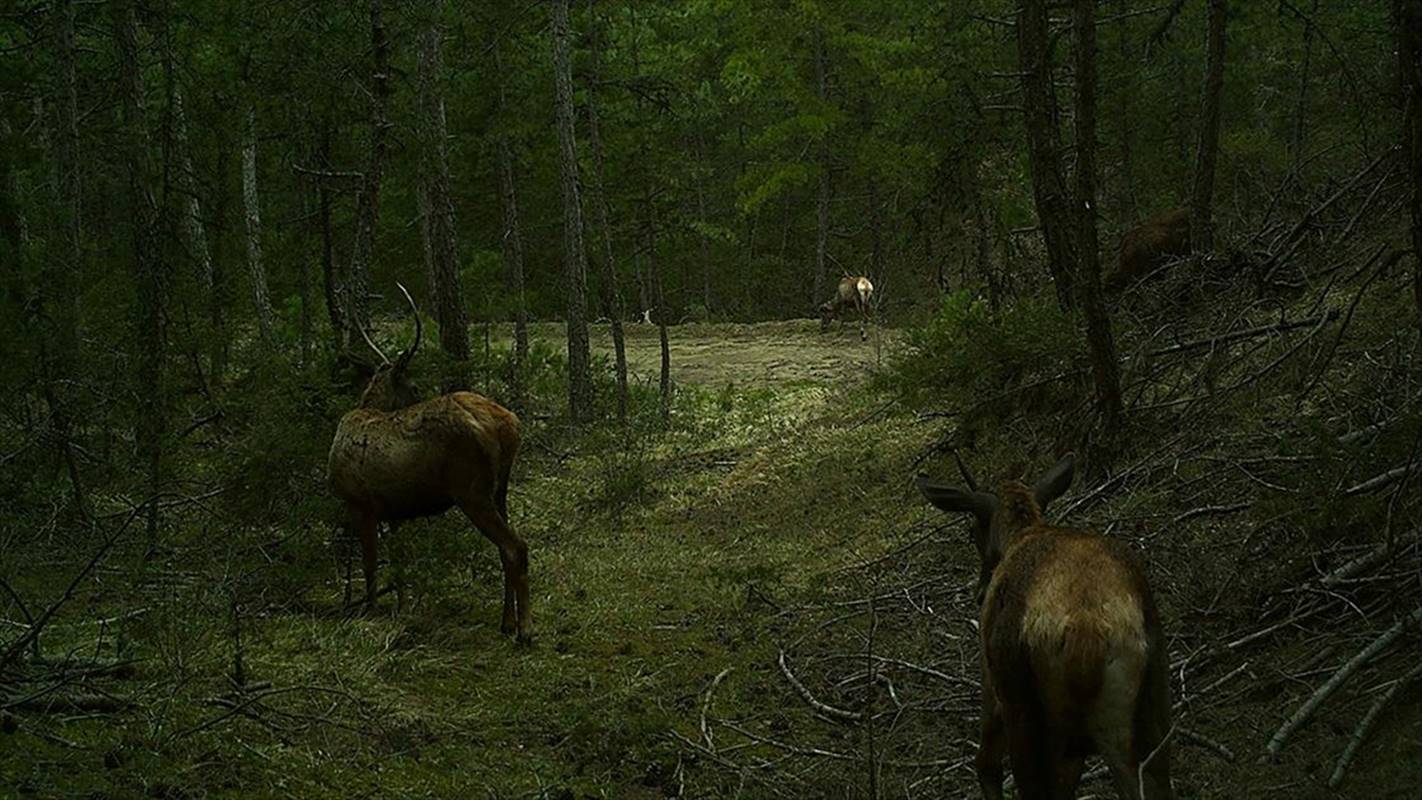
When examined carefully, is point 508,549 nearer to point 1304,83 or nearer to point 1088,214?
point 1088,214

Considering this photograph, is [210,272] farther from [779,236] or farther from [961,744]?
[779,236]

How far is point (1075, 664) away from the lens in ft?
12.7

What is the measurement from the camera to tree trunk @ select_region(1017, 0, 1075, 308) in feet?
31.9

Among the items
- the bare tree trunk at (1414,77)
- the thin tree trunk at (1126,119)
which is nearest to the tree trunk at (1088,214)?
the bare tree trunk at (1414,77)

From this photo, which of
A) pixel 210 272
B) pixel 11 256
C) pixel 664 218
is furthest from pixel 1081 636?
pixel 664 218

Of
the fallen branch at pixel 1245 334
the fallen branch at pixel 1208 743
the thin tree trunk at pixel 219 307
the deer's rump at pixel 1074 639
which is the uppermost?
the thin tree trunk at pixel 219 307

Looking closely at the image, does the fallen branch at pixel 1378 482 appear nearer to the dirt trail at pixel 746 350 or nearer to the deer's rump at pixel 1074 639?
the deer's rump at pixel 1074 639

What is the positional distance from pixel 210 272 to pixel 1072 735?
1407 centimetres

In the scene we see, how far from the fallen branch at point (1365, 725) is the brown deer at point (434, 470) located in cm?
555

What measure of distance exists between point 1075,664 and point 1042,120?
6.96m

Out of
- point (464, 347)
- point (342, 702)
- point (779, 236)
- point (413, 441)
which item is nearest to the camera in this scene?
point (342, 702)

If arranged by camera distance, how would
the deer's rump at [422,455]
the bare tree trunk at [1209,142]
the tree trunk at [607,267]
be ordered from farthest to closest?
1. the tree trunk at [607,267]
2. the bare tree trunk at [1209,142]
3. the deer's rump at [422,455]

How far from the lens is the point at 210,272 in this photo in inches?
620

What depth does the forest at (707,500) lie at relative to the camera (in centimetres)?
521
